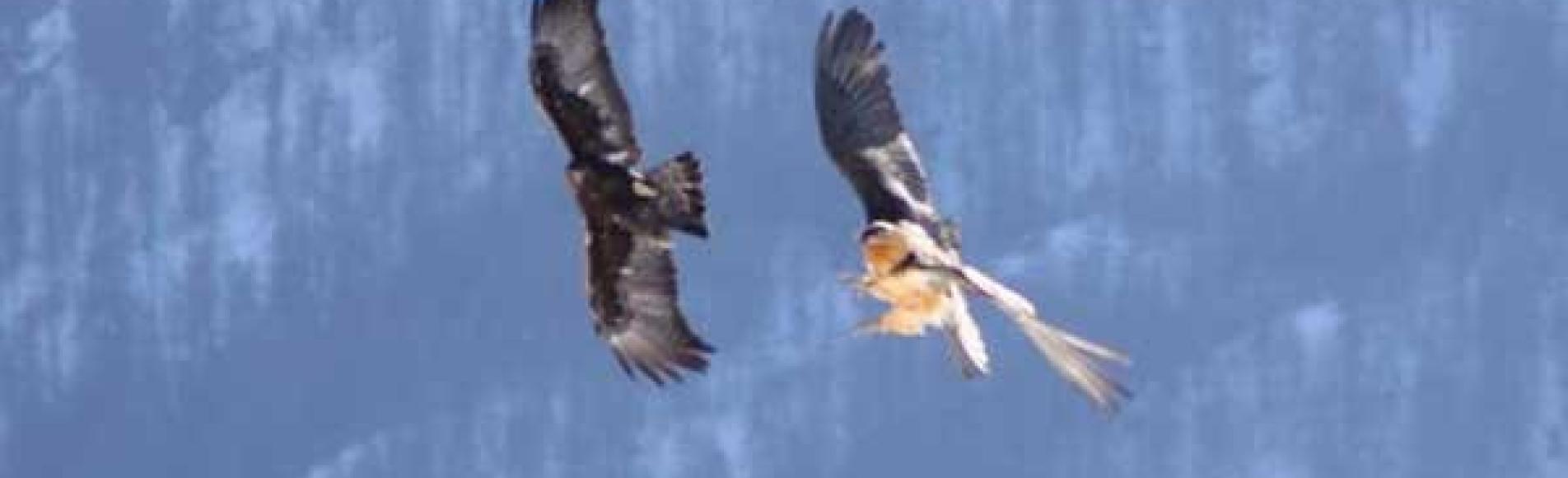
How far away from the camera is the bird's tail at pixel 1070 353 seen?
19.0 metres

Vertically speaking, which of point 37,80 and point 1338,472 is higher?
point 37,80

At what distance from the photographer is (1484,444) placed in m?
62.2

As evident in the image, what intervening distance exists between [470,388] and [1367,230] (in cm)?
781

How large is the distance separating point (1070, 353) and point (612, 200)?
8.60ft

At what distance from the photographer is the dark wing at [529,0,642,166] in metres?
21.6

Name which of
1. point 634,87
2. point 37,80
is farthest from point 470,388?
point 37,80

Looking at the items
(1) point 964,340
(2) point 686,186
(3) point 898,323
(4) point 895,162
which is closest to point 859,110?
(4) point 895,162

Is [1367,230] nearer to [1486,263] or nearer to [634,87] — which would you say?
[1486,263]

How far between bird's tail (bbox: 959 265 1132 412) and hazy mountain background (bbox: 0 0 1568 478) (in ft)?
134

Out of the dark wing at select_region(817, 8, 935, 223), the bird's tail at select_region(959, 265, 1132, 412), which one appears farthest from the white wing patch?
the bird's tail at select_region(959, 265, 1132, 412)

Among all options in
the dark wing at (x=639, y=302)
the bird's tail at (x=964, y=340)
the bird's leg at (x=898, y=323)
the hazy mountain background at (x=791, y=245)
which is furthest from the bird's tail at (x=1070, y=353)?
the hazy mountain background at (x=791, y=245)

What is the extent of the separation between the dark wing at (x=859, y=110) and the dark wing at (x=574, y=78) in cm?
85

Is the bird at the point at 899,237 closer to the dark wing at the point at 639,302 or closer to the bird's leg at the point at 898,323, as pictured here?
the bird's leg at the point at 898,323

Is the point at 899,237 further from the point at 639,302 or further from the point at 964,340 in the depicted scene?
the point at 639,302
